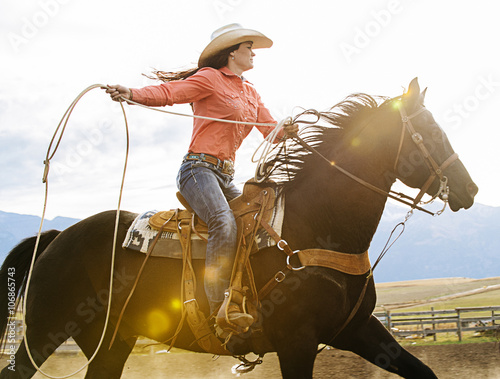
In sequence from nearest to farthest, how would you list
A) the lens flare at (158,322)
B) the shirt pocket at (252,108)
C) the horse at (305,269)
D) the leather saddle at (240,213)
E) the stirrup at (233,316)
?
the stirrup at (233,316) < the horse at (305,269) < the leather saddle at (240,213) < the lens flare at (158,322) < the shirt pocket at (252,108)

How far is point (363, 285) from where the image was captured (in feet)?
11.8

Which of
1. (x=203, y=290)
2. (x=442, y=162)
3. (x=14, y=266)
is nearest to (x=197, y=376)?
(x=14, y=266)

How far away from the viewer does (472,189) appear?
3318mm

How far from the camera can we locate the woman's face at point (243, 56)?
13.6 ft

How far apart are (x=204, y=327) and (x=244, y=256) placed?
2.40ft

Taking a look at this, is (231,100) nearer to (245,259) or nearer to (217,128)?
(217,128)

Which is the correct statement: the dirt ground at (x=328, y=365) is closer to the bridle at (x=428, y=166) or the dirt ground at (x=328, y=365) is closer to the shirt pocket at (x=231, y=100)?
the bridle at (x=428, y=166)

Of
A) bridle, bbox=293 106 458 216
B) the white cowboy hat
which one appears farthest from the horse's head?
the white cowboy hat

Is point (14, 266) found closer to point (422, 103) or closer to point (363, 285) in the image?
point (363, 285)

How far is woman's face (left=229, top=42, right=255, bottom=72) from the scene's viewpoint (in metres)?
4.15

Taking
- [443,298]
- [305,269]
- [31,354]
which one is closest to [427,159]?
[305,269]

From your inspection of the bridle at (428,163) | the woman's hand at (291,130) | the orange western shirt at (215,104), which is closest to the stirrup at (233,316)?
the orange western shirt at (215,104)

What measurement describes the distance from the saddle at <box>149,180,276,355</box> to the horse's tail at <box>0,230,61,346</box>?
1633 millimetres

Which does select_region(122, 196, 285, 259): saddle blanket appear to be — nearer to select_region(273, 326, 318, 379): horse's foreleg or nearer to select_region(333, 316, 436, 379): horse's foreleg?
select_region(273, 326, 318, 379): horse's foreleg
